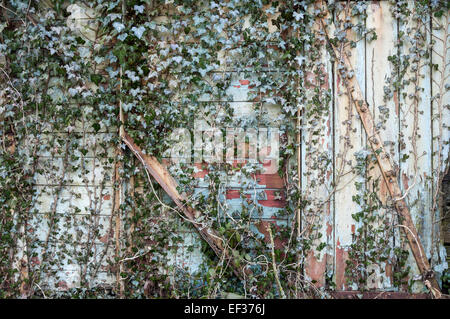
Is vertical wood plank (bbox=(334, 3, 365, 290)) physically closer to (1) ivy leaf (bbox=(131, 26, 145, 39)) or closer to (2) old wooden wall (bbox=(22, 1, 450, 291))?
(2) old wooden wall (bbox=(22, 1, 450, 291))

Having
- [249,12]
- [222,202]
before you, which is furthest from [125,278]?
[249,12]

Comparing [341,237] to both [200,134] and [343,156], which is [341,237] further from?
[200,134]

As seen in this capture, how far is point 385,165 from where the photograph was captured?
9.34 feet

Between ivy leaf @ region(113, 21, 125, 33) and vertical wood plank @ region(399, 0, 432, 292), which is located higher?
ivy leaf @ region(113, 21, 125, 33)

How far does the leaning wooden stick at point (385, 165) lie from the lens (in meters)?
2.79

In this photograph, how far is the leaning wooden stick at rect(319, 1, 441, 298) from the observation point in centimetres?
279

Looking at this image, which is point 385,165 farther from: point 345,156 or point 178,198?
point 178,198

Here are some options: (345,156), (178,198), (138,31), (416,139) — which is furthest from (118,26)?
(416,139)

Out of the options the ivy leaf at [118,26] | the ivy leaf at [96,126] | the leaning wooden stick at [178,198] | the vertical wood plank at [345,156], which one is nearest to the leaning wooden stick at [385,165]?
the vertical wood plank at [345,156]

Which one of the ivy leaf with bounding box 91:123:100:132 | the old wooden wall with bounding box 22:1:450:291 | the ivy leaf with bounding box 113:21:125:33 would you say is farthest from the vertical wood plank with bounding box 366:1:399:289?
the ivy leaf with bounding box 91:123:100:132

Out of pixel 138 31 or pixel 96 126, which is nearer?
pixel 138 31

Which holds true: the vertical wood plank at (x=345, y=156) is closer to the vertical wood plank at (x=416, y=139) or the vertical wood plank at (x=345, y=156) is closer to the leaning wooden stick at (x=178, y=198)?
the vertical wood plank at (x=416, y=139)

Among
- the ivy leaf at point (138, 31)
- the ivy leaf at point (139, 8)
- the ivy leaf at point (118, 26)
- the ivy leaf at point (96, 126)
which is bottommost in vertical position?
the ivy leaf at point (96, 126)

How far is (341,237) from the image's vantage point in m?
2.86
